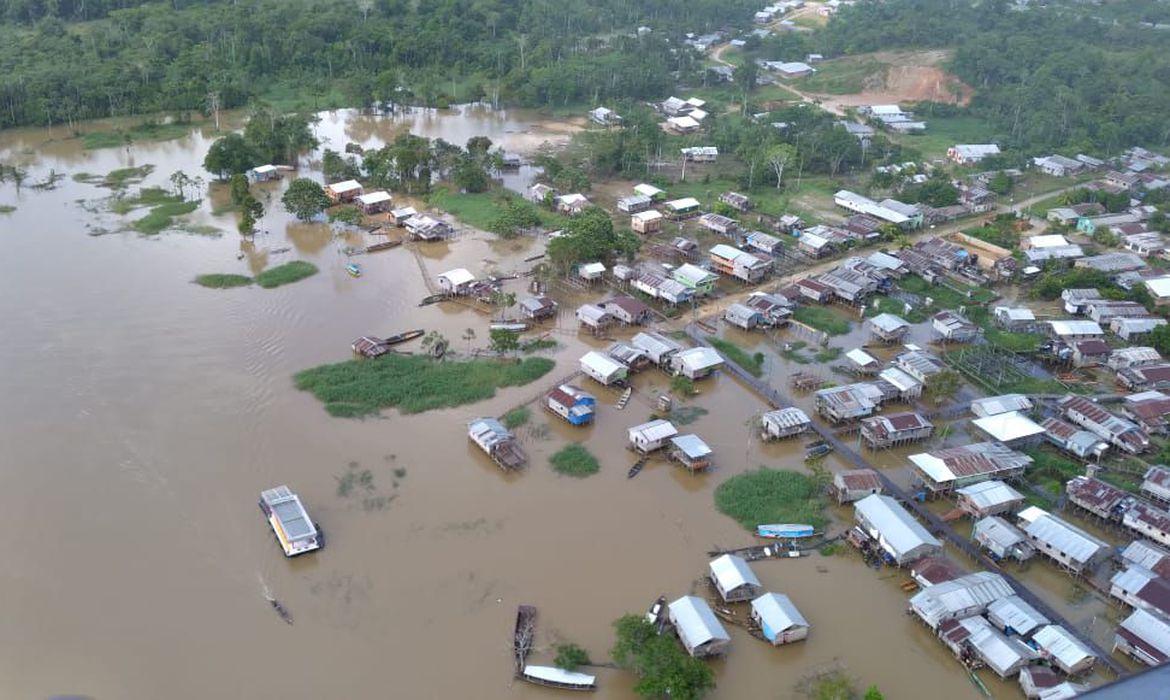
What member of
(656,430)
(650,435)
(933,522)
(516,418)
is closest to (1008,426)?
(933,522)

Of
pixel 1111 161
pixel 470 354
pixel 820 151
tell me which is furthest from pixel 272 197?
pixel 1111 161

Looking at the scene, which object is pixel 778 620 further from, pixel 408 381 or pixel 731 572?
pixel 408 381

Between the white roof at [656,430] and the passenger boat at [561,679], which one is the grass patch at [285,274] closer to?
the white roof at [656,430]

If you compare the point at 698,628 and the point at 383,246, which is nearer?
the point at 698,628

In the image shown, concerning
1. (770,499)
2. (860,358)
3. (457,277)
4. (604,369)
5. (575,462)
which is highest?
(457,277)

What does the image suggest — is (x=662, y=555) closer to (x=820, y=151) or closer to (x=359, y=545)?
(x=359, y=545)

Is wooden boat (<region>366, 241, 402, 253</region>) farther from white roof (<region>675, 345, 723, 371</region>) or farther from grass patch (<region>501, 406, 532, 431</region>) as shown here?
white roof (<region>675, 345, 723, 371</region>)

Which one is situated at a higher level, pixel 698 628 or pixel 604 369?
pixel 604 369
